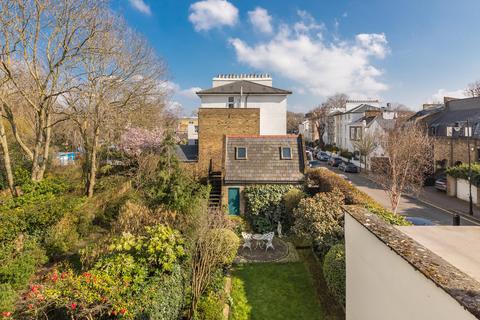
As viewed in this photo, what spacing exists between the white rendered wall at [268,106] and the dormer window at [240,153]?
41.1ft

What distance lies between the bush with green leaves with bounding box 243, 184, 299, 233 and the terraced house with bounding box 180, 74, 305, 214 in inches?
20.7

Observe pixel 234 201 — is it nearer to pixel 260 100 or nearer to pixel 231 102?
pixel 260 100

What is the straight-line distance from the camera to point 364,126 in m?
42.8

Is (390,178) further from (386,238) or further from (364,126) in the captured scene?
(364,126)

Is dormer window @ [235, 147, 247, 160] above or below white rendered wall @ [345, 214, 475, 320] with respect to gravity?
above

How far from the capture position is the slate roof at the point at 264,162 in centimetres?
1728

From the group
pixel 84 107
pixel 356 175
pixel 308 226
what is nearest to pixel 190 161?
pixel 84 107

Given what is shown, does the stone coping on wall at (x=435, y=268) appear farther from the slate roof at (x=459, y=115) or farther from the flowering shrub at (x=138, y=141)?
the slate roof at (x=459, y=115)

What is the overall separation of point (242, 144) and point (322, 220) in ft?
31.0

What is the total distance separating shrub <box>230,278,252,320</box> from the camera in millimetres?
8766

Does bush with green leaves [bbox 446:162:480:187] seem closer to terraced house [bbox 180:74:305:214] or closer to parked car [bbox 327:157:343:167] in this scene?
terraced house [bbox 180:74:305:214]

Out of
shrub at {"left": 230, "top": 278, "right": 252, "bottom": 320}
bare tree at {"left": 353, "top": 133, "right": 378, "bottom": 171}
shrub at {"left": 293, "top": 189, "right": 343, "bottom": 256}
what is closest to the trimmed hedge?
shrub at {"left": 293, "top": 189, "right": 343, "bottom": 256}

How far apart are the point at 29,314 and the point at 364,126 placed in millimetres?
44985

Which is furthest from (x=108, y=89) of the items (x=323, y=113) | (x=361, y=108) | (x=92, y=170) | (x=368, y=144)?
(x=323, y=113)
